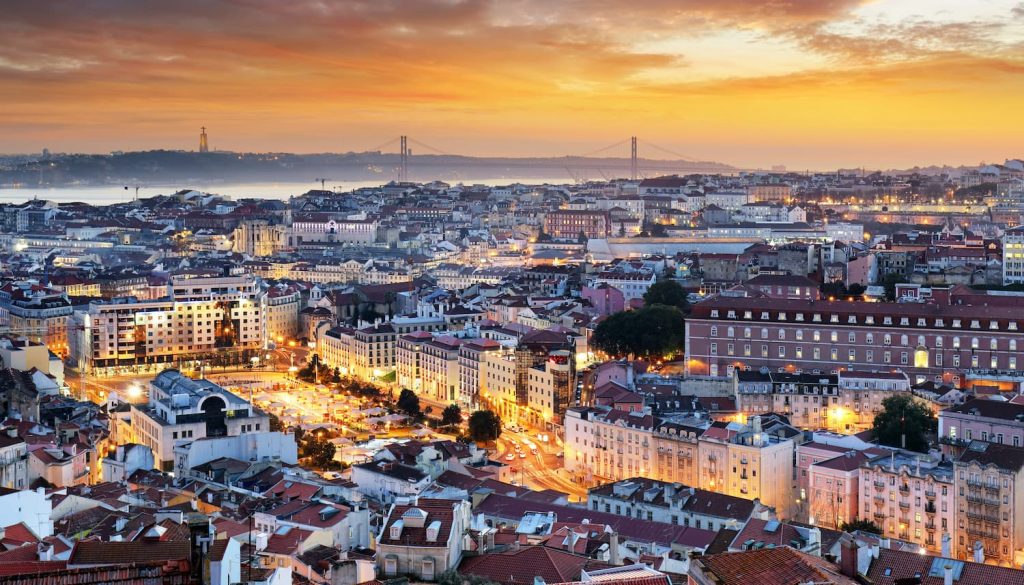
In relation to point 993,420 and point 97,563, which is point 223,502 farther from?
point 993,420

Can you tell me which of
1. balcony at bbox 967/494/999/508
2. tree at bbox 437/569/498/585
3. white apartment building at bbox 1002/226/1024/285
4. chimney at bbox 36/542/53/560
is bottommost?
balcony at bbox 967/494/999/508

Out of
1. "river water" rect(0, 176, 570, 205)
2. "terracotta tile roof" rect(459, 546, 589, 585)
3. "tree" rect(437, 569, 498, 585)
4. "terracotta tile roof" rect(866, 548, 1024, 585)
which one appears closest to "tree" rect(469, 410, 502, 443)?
"terracotta tile roof" rect(866, 548, 1024, 585)

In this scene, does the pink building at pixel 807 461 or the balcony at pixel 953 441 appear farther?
the balcony at pixel 953 441

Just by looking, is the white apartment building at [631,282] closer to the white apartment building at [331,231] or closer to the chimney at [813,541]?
the chimney at [813,541]

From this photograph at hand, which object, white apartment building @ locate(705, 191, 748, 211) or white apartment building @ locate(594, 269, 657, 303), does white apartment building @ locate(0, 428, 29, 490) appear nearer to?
white apartment building @ locate(594, 269, 657, 303)

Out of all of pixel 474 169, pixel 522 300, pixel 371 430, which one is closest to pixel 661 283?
pixel 522 300

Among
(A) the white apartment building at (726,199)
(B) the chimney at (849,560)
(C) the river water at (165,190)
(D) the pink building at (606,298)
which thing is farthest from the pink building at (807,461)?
(C) the river water at (165,190)
